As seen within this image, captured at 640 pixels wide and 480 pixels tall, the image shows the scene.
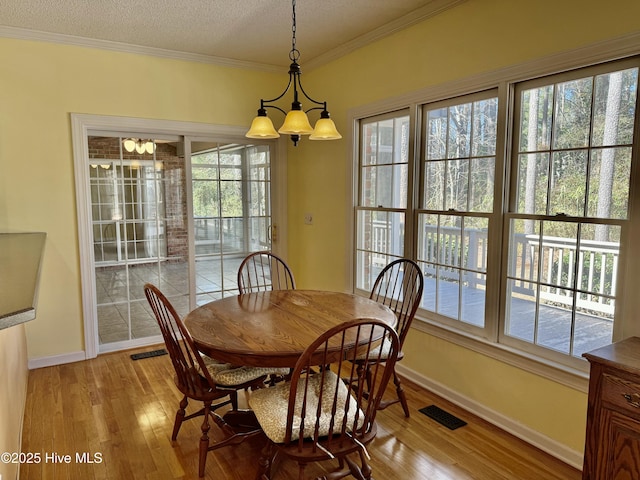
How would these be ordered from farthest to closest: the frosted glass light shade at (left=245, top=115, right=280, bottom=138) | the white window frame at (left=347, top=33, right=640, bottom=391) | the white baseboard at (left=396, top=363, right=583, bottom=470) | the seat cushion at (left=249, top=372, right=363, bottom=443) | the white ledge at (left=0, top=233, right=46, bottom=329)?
the frosted glass light shade at (left=245, top=115, right=280, bottom=138) → the white baseboard at (left=396, top=363, right=583, bottom=470) → the white window frame at (left=347, top=33, right=640, bottom=391) → the seat cushion at (left=249, top=372, right=363, bottom=443) → the white ledge at (left=0, top=233, right=46, bottom=329)

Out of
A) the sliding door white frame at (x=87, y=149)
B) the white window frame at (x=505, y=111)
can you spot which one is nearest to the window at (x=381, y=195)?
the white window frame at (x=505, y=111)

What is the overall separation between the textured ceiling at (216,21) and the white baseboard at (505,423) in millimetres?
2558

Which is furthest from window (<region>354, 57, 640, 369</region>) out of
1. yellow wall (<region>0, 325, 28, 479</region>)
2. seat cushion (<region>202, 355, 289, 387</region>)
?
yellow wall (<region>0, 325, 28, 479</region>)

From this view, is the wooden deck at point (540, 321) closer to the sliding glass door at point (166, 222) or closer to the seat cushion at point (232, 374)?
the seat cushion at point (232, 374)

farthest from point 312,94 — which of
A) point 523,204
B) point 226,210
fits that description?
point 523,204

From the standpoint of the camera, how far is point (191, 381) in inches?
86.0

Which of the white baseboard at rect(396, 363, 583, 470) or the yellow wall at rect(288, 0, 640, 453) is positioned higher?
the yellow wall at rect(288, 0, 640, 453)

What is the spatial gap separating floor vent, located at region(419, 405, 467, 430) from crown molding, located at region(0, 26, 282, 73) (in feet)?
11.3

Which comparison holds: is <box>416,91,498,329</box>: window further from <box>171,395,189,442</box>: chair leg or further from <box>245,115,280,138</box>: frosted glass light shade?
<box>171,395,189,442</box>: chair leg

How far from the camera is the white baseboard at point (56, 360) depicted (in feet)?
11.6

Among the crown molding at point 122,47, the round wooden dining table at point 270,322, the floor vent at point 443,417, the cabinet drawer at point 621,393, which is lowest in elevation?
the floor vent at point 443,417

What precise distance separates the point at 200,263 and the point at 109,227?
35.1 inches

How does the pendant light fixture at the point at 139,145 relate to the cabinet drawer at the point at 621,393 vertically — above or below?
above

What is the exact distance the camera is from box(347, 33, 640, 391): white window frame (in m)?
2.06
